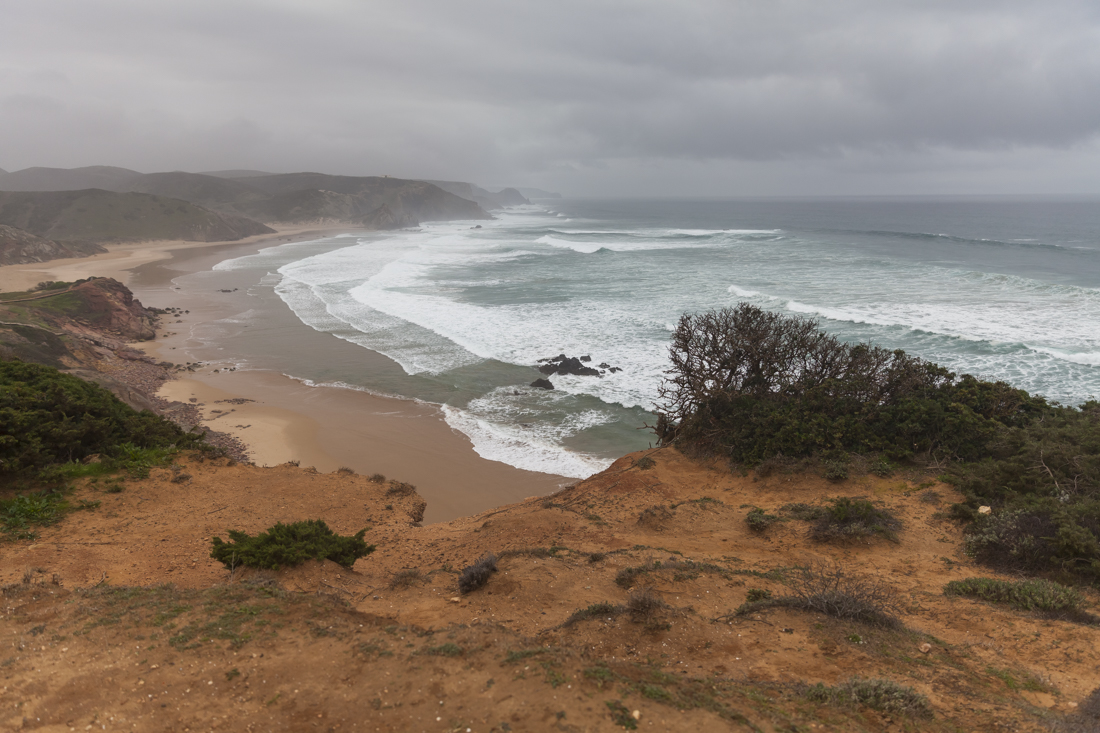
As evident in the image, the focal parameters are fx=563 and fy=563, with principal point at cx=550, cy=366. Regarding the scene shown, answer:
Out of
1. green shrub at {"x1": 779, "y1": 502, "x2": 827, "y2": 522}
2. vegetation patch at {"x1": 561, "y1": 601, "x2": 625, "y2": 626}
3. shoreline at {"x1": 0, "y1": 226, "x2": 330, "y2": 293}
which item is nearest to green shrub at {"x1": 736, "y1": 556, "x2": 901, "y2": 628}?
vegetation patch at {"x1": 561, "y1": 601, "x2": 625, "y2": 626}

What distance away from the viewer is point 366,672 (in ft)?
16.3

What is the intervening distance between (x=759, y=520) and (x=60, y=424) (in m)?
12.9

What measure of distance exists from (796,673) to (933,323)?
27262mm

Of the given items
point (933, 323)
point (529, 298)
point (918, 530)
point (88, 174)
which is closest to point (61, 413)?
point (918, 530)

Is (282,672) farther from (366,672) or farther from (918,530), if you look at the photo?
(918,530)

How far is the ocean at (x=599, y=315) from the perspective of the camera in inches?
755

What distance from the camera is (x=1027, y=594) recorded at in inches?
253

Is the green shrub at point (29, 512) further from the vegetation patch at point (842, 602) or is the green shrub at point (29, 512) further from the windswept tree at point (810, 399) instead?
the windswept tree at point (810, 399)

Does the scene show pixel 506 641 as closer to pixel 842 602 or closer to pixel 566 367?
pixel 842 602

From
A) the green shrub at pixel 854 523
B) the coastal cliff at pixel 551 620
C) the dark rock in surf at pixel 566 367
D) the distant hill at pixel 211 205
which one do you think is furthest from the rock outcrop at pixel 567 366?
the distant hill at pixel 211 205

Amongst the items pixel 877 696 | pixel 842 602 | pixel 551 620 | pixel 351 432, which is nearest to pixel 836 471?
pixel 842 602

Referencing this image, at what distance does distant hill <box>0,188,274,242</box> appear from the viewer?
82688 mm

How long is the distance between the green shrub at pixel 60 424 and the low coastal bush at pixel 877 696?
12305mm

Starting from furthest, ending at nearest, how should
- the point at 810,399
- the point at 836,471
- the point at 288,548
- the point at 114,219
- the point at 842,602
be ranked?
the point at 114,219, the point at 810,399, the point at 836,471, the point at 288,548, the point at 842,602
